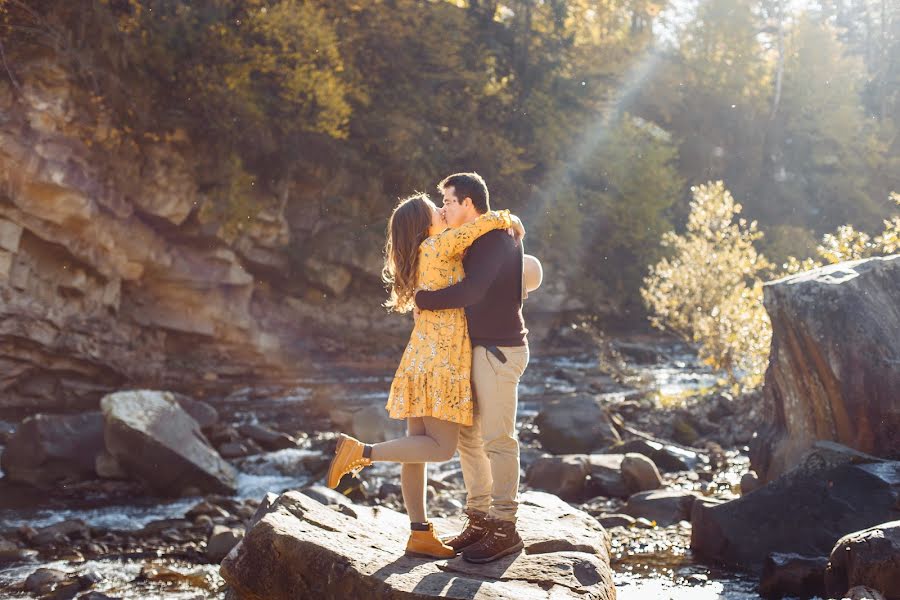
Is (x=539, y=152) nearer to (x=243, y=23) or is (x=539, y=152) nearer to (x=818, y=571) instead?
(x=243, y=23)

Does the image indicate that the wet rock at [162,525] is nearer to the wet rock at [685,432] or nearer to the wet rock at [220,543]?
the wet rock at [220,543]

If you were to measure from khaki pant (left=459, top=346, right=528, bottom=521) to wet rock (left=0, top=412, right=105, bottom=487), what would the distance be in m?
7.60

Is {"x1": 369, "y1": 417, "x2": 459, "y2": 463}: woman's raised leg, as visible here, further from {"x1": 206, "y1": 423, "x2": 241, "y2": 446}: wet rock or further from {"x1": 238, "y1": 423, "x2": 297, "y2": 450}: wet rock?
{"x1": 206, "y1": 423, "x2": 241, "y2": 446}: wet rock

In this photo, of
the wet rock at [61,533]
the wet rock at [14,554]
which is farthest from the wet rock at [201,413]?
the wet rock at [14,554]

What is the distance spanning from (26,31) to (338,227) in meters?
11.0

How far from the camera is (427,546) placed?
18.3 feet

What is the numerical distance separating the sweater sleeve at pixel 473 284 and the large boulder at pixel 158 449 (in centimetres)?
683

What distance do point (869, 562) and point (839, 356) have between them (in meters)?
3.11

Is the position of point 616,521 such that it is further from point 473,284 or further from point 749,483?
point 473,284

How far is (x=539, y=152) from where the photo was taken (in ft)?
113

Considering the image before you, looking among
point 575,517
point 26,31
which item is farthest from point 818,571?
point 26,31

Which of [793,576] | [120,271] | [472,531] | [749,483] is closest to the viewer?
[472,531]

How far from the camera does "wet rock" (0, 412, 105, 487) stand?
37.8ft

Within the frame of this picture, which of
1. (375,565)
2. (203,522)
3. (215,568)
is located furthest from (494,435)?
(203,522)
